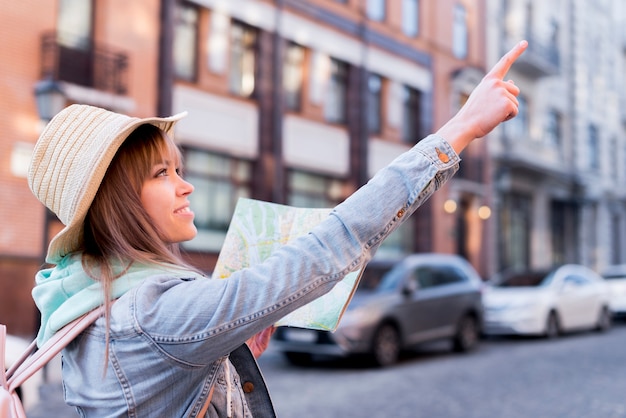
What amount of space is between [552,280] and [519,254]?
1333 centimetres

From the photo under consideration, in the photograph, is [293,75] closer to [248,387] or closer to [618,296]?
[618,296]

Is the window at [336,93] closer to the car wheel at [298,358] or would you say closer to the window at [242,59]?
the window at [242,59]

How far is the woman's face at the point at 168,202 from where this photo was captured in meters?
1.66

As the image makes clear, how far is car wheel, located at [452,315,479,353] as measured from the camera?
12952mm

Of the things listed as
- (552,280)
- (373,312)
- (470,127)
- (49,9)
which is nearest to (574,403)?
(373,312)

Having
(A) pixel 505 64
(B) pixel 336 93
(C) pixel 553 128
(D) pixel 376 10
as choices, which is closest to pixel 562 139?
(C) pixel 553 128

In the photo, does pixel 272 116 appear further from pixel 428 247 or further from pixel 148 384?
pixel 148 384

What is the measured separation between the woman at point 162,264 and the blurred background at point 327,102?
4480 millimetres

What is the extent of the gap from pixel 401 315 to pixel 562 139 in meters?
23.9

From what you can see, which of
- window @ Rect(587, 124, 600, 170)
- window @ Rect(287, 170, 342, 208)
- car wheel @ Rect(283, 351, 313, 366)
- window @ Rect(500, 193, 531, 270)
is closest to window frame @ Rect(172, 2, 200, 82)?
window @ Rect(287, 170, 342, 208)

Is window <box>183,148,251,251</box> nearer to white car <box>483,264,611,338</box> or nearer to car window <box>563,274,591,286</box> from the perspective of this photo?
white car <box>483,264,611,338</box>

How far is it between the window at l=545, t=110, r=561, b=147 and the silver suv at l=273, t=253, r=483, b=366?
1964 cm

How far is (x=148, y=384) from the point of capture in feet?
4.83

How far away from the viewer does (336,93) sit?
21719 millimetres
